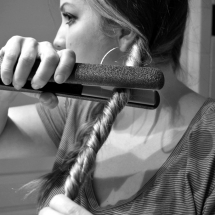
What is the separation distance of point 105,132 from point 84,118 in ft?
0.94

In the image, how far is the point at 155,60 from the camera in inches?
21.4

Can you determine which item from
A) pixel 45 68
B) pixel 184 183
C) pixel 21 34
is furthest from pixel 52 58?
pixel 21 34

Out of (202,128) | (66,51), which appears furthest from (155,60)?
(66,51)

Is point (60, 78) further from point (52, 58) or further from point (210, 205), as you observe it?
point (210, 205)

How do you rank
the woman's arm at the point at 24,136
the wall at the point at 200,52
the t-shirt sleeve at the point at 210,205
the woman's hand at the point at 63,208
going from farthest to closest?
the wall at the point at 200,52 → the woman's arm at the point at 24,136 → the t-shirt sleeve at the point at 210,205 → the woman's hand at the point at 63,208

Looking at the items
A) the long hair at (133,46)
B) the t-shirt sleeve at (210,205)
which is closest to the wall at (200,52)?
the long hair at (133,46)

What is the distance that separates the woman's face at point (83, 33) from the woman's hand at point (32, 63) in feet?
0.51

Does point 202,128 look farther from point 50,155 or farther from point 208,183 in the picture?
point 50,155

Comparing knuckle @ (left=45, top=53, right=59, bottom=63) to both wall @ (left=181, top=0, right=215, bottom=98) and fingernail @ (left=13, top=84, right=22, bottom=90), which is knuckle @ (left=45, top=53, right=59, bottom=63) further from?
wall @ (left=181, top=0, right=215, bottom=98)

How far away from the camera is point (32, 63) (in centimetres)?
34

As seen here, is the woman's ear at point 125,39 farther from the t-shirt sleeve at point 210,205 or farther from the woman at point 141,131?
the t-shirt sleeve at point 210,205

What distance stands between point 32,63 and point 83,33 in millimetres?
180

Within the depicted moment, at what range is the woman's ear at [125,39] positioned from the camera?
50 centimetres

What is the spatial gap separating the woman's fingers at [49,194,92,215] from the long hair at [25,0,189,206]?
0.05 feet
